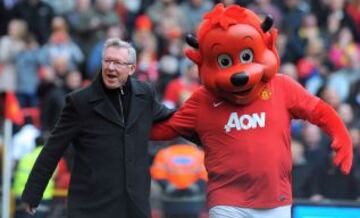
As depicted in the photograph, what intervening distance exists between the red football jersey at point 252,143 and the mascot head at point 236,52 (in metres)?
0.12

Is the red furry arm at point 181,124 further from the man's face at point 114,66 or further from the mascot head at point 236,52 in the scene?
the man's face at point 114,66

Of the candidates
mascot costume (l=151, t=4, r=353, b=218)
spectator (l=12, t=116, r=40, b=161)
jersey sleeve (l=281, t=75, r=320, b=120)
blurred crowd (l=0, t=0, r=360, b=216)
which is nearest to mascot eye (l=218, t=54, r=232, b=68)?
mascot costume (l=151, t=4, r=353, b=218)

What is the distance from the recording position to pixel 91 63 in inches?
612

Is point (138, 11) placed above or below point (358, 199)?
above

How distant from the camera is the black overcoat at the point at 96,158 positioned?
8.04 meters

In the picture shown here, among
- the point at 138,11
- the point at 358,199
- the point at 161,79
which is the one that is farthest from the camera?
the point at 138,11

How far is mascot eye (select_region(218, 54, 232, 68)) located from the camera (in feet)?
26.2

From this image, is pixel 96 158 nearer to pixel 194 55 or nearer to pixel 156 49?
pixel 194 55

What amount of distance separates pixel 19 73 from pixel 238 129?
25.9ft

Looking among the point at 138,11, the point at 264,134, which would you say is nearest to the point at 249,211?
the point at 264,134

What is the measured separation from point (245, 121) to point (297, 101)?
0.44 meters

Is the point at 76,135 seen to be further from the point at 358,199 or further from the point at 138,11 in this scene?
the point at 138,11

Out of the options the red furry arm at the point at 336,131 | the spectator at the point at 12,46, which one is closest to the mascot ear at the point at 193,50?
the red furry arm at the point at 336,131

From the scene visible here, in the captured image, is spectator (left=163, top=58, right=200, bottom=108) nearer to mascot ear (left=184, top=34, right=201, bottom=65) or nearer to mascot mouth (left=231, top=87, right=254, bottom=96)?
mascot ear (left=184, top=34, right=201, bottom=65)
